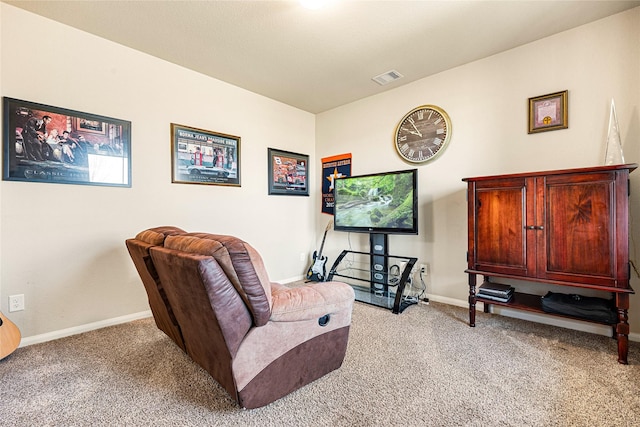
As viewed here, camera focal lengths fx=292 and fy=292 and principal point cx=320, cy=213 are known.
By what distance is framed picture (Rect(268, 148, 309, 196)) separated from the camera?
13.0 feet

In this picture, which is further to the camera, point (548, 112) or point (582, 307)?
point (548, 112)

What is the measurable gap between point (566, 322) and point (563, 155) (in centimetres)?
144

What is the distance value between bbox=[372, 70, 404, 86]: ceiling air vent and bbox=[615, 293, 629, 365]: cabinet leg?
8.87 ft

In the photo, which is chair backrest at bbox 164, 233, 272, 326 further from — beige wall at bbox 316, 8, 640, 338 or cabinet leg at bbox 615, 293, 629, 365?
beige wall at bbox 316, 8, 640, 338

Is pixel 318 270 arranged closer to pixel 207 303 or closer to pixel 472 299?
pixel 472 299

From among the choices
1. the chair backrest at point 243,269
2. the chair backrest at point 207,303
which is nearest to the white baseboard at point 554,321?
the chair backrest at point 243,269

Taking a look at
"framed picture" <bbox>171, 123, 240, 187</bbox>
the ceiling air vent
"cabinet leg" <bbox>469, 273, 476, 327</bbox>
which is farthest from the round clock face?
"framed picture" <bbox>171, 123, 240, 187</bbox>

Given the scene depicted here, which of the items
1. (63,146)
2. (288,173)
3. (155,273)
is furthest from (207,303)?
(288,173)

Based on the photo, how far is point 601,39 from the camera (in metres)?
2.35

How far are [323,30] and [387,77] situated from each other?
1128 millimetres

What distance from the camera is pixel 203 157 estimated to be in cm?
323

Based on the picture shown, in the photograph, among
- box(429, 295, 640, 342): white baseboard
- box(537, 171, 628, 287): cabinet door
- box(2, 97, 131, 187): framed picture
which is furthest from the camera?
box(429, 295, 640, 342): white baseboard

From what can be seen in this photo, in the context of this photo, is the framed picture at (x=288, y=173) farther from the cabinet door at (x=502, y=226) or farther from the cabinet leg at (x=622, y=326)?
the cabinet leg at (x=622, y=326)

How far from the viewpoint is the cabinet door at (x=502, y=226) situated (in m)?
2.27
